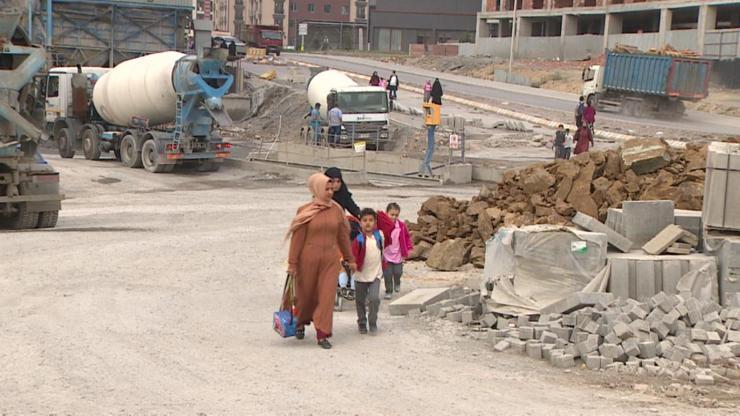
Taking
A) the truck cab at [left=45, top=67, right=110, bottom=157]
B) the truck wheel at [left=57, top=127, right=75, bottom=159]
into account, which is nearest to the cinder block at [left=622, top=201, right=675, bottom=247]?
the truck cab at [left=45, top=67, right=110, bottom=157]

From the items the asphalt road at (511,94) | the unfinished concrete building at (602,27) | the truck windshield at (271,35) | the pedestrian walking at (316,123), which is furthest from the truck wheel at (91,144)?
the truck windshield at (271,35)

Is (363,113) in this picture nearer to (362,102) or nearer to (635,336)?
(362,102)

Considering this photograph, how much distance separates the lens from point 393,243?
1237cm

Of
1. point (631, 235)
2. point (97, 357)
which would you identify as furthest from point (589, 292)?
point (97, 357)

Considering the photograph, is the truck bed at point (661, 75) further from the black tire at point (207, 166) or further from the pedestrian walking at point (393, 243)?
the pedestrian walking at point (393, 243)

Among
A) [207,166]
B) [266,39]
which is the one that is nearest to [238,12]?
[266,39]

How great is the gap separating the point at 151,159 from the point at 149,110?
1451mm

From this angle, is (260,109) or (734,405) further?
(260,109)

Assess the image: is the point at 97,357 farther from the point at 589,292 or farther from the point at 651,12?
the point at 651,12

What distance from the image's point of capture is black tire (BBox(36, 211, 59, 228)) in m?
18.6

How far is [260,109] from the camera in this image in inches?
1871

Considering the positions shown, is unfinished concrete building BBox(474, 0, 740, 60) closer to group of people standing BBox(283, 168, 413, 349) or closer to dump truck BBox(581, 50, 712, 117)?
dump truck BBox(581, 50, 712, 117)

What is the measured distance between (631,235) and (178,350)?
5.61 m

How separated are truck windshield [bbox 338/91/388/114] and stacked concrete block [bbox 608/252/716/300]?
23877mm
